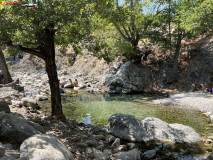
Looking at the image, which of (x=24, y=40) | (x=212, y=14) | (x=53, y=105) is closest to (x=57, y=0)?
(x=24, y=40)

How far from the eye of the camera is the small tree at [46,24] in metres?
7.21

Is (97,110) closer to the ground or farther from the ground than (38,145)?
closer to the ground

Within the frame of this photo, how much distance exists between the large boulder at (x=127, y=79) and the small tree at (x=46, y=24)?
39.2 feet

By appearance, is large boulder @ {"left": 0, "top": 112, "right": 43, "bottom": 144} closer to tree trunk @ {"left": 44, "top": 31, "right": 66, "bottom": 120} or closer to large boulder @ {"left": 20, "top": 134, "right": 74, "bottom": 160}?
large boulder @ {"left": 20, "top": 134, "right": 74, "bottom": 160}

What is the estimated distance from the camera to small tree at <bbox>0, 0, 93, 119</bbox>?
721 cm

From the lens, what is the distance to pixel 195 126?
980 cm

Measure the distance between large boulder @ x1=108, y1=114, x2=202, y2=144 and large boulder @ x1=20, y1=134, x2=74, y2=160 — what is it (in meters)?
4.32

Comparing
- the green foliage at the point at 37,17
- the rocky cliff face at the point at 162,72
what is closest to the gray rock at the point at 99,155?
the green foliage at the point at 37,17

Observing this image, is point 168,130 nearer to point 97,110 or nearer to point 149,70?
point 97,110

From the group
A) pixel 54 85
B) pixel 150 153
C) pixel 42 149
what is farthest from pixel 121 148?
pixel 54 85

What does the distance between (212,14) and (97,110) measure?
1126cm

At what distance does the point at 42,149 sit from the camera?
4.22m

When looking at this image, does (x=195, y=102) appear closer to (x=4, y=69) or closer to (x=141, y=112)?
(x=141, y=112)

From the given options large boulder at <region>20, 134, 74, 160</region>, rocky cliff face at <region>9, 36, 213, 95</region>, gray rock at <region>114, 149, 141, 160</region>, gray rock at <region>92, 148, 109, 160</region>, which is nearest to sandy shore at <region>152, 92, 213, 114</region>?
rocky cliff face at <region>9, 36, 213, 95</region>
